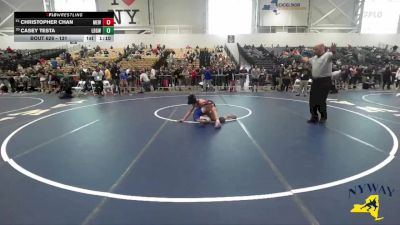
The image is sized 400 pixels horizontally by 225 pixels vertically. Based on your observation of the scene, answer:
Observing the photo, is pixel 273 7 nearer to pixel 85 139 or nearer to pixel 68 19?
pixel 68 19

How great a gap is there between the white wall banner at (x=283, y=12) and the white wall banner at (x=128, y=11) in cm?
1171

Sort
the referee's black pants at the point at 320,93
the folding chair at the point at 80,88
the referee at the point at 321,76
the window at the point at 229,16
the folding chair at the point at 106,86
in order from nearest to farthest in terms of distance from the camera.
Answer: the referee at the point at 321,76 < the referee's black pants at the point at 320,93 < the folding chair at the point at 80,88 < the folding chair at the point at 106,86 < the window at the point at 229,16

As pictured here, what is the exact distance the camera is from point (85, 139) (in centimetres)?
697

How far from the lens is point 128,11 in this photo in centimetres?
3228

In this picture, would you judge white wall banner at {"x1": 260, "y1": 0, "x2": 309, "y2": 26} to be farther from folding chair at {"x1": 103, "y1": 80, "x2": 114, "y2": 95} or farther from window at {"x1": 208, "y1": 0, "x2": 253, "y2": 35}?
folding chair at {"x1": 103, "y1": 80, "x2": 114, "y2": 95}

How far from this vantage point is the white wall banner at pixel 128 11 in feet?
105

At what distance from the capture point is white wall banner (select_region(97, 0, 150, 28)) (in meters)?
32.0

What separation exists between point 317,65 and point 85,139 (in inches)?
229

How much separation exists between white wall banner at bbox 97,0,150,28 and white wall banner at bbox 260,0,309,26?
1171 cm

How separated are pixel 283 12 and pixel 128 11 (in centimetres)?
1545
